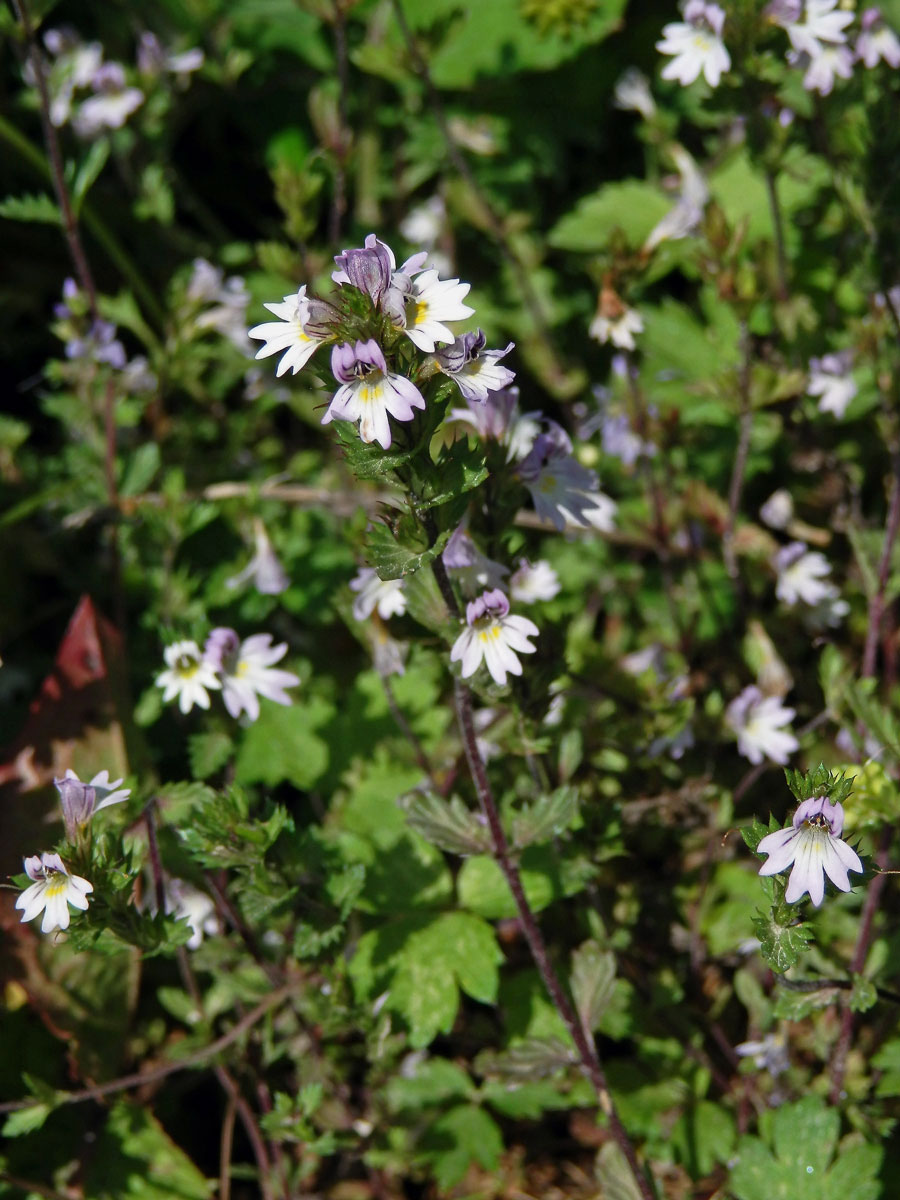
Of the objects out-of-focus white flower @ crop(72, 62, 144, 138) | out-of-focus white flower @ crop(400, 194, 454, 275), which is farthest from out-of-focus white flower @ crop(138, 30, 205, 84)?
out-of-focus white flower @ crop(400, 194, 454, 275)

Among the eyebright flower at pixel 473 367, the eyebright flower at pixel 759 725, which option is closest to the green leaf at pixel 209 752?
the eyebright flower at pixel 473 367

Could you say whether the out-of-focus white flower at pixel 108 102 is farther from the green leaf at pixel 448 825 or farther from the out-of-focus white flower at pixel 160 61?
the green leaf at pixel 448 825

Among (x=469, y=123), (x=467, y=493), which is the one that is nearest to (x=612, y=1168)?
(x=467, y=493)

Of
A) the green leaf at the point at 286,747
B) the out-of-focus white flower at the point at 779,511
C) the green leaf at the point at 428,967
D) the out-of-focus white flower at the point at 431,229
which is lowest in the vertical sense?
the green leaf at the point at 428,967

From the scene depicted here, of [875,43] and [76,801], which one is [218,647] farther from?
[875,43]

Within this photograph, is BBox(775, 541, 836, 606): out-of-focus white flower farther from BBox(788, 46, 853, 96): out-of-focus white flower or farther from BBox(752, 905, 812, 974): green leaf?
BBox(752, 905, 812, 974): green leaf

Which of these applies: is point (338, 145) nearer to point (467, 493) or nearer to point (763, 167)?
point (763, 167)

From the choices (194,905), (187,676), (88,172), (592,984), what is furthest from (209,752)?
(88,172)

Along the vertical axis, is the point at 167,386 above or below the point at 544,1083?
above
